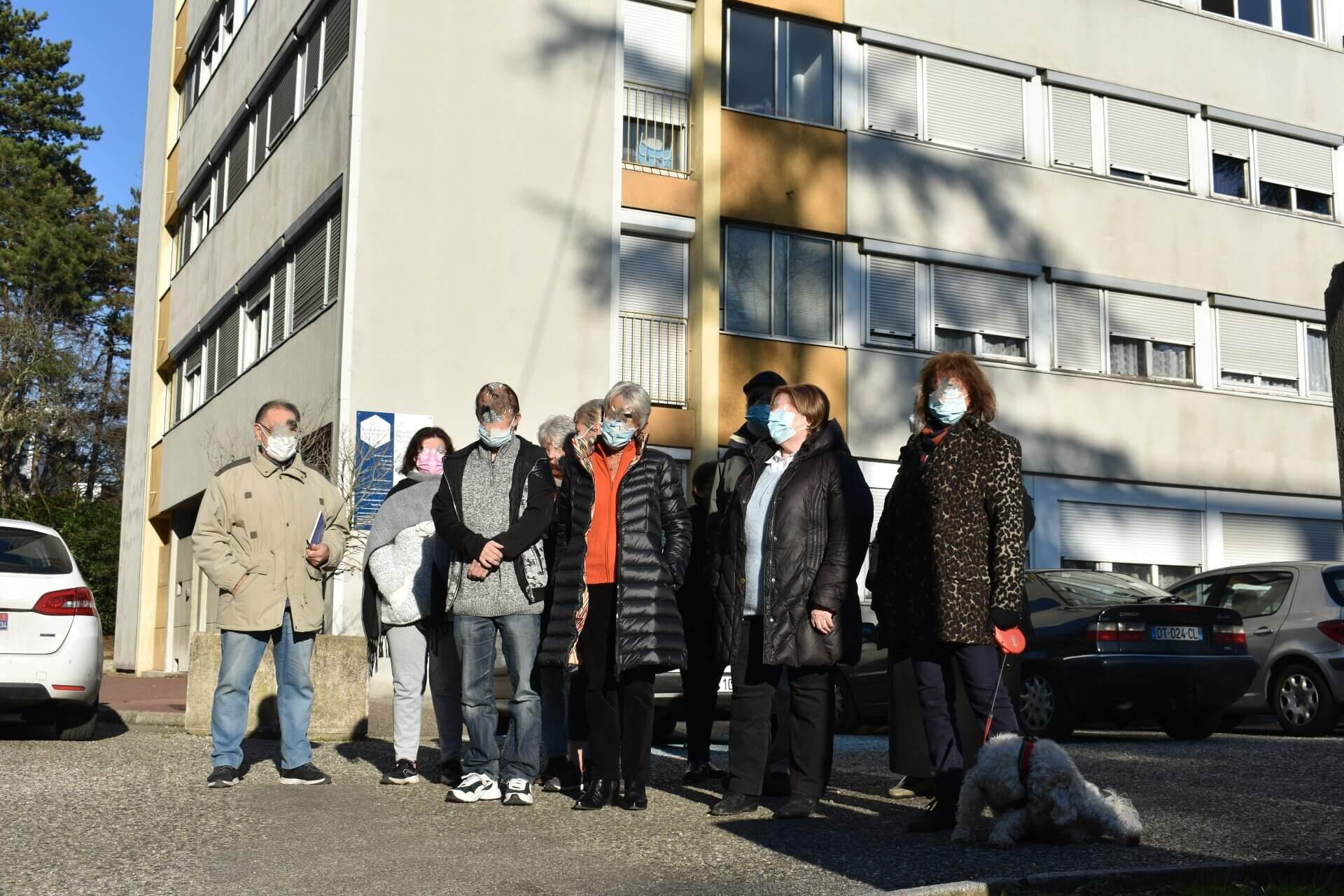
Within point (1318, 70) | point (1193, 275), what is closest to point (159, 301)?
point (1193, 275)

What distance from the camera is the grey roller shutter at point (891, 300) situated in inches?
853

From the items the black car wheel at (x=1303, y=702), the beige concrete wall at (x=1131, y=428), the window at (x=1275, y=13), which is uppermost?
the window at (x=1275, y=13)

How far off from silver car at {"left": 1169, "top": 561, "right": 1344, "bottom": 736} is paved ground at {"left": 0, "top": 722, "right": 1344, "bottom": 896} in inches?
161

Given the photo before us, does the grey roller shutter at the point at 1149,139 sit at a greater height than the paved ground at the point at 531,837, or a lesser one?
greater

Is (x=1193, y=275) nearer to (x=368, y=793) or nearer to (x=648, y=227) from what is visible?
(x=648, y=227)

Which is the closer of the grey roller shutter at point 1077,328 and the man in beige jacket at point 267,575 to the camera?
the man in beige jacket at point 267,575

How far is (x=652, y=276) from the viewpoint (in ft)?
66.7

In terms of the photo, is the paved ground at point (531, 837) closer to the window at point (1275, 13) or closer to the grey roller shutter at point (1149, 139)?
the grey roller shutter at point (1149, 139)

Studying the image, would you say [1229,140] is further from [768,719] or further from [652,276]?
[768,719]

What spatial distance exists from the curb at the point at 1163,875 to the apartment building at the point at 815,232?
12.4 m

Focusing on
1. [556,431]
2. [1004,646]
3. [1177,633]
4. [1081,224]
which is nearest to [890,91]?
[1081,224]

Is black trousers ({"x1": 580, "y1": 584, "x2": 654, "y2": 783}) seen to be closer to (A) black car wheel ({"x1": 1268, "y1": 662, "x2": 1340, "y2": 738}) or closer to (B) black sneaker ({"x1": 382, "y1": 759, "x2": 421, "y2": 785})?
(B) black sneaker ({"x1": 382, "y1": 759, "x2": 421, "y2": 785})

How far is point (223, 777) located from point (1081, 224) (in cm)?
1790

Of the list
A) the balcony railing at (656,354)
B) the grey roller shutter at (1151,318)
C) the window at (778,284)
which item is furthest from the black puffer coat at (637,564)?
Answer: the grey roller shutter at (1151,318)
